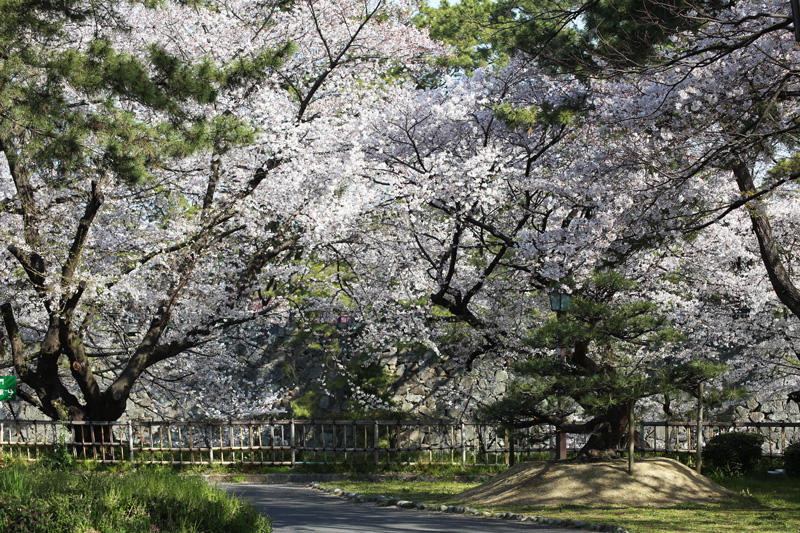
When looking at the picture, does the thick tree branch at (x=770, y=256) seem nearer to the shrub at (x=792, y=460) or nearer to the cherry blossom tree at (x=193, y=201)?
the shrub at (x=792, y=460)

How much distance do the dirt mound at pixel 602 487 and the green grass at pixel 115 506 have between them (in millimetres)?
4893

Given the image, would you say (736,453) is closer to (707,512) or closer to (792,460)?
(792,460)

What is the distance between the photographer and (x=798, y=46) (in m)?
10.9

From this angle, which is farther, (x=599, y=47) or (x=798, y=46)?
(x=599, y=47)

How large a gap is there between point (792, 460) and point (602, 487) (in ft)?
19.5

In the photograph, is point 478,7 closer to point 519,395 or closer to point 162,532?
point 519,395

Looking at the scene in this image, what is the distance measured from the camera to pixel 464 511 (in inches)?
446

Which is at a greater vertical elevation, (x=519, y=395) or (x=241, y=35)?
(x=241, y=35)

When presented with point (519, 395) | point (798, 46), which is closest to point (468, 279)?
point (519, 395)

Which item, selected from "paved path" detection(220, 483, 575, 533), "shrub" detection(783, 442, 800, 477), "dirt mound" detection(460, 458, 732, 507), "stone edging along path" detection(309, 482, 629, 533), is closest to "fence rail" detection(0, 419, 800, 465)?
"shrub" detection(783, 442, 800, 477)

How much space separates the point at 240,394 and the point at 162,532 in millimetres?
13631

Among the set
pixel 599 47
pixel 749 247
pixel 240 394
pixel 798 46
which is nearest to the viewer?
pixel 798 46

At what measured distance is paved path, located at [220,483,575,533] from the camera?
962 cm

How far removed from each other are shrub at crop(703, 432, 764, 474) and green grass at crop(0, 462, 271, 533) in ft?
36.6
